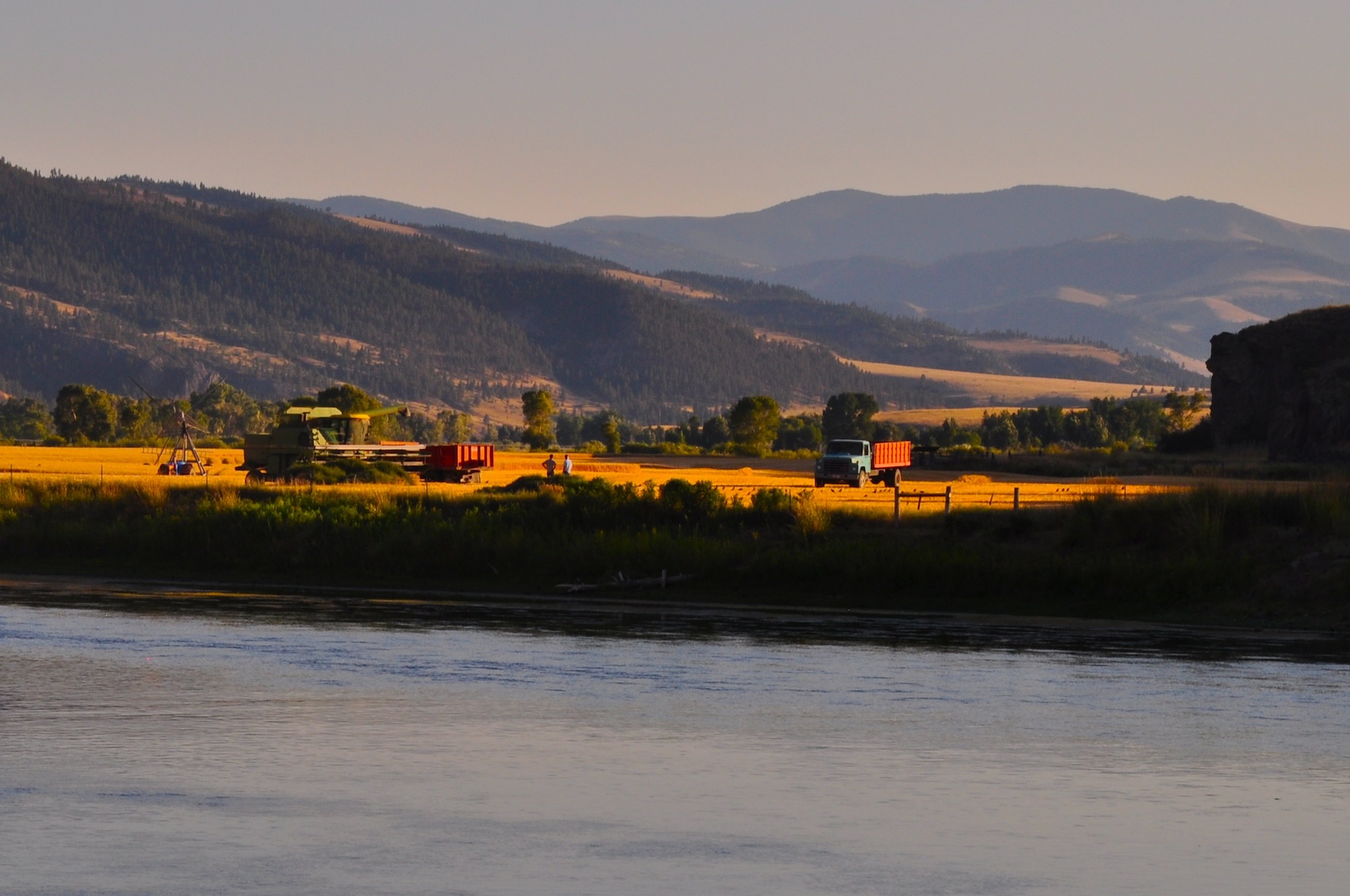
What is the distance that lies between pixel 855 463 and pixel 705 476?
15923 mm

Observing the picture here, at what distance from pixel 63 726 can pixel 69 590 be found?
67.6ft

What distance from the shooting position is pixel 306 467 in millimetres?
73688

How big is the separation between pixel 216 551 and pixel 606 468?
4937 cm

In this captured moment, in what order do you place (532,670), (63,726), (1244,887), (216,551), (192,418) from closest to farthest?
(1244,887) < (63,726) < (532,670) < (216,551) < (192,418)

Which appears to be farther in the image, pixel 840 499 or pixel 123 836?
pixel 840 499

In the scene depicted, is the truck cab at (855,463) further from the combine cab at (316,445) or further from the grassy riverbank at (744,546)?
the grassy riverbank at (744,546)

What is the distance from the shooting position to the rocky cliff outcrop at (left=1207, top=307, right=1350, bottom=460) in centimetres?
9569

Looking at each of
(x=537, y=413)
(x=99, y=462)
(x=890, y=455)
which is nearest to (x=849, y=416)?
(x=537, y=413)

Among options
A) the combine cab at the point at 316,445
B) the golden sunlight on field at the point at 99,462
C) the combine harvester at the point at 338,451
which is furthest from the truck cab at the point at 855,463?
the golden sunlight on field at the point at 99,462

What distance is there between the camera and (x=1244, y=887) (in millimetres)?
14828

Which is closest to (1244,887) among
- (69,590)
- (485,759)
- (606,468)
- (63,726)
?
(485,759)

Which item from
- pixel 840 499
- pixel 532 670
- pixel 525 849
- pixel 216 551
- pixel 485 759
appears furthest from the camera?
pixel 840 499

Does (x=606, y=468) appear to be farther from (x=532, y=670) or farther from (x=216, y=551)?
(x=532, y=670)

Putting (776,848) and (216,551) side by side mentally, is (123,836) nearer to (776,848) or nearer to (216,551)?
(776,848)
